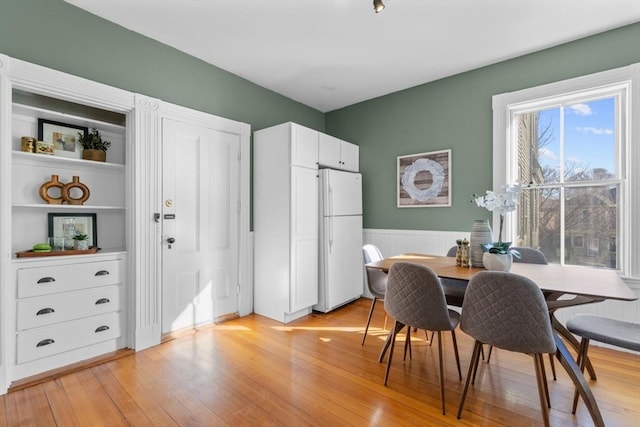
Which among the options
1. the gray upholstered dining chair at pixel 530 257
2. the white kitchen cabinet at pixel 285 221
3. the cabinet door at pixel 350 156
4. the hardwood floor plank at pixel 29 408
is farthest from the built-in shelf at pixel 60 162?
the gray upholstered dining chair at pixel 530 257

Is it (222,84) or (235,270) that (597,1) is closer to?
Answer: (222,84)

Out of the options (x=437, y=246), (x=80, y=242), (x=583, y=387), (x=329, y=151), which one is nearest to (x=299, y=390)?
(x=583, y=387)

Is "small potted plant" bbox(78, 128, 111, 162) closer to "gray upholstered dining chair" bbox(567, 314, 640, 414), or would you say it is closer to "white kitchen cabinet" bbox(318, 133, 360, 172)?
"white kitchen cabinet" bbox(318, 133, 360, 172)

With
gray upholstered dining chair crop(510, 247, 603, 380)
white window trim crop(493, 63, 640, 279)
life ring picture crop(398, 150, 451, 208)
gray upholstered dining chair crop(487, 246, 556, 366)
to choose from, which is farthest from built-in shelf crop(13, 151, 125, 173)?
white window trim crop(493, 63, 640, 279)

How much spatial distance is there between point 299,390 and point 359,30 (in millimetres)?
2948

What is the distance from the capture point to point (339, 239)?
386cm

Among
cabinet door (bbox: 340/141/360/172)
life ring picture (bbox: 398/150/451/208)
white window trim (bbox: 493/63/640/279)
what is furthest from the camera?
cabinet door (bbox: 340/141/360/172)

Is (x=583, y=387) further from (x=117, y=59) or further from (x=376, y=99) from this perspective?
(x=117, y=59)

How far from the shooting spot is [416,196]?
3.92m

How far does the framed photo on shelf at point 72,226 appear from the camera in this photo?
95.5 inches

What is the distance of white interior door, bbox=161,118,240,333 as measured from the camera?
293 centimetres

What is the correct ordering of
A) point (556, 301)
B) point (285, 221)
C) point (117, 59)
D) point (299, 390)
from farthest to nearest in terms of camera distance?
point (285, 221) < point (117, 59) < point (299, 390) < point (556, 301)

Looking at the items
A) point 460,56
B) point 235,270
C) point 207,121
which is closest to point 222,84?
point 207,121

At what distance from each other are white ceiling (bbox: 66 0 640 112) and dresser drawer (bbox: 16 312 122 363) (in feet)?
8.20
